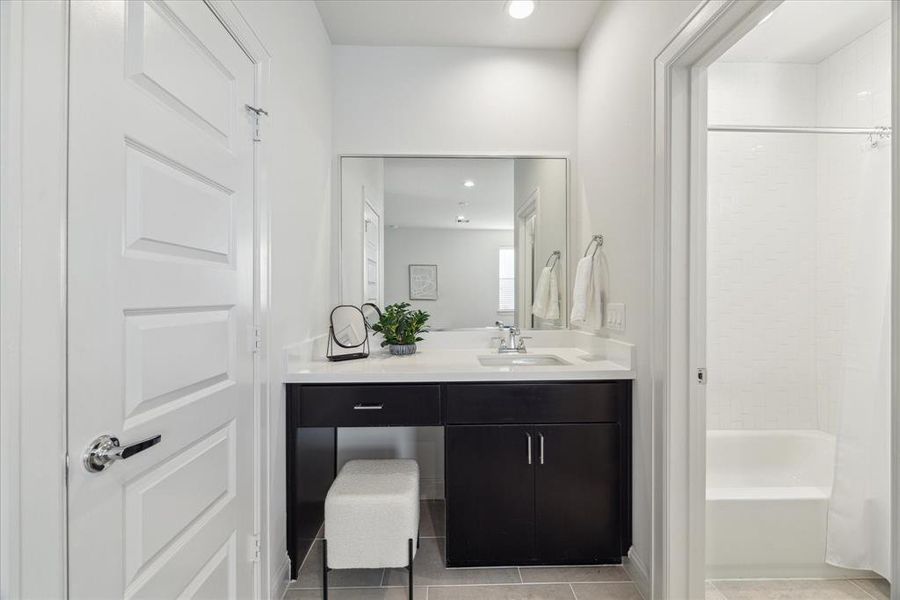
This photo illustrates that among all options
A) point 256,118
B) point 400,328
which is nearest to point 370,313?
point 400,328

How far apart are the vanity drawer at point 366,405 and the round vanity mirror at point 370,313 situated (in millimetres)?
Result: 672

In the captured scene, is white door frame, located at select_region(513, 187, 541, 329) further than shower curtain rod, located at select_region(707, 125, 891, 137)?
Yes

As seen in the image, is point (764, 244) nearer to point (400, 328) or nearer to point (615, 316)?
point (615, 316)

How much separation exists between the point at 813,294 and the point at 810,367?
40cm

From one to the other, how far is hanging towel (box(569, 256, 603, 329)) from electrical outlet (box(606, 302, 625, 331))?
4cm

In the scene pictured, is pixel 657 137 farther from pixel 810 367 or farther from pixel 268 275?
pixel 810 367

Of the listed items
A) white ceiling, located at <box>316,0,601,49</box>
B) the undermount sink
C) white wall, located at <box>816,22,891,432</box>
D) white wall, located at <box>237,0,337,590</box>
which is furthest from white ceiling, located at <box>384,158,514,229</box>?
white wall, located at <box>816,22,891,432</box>

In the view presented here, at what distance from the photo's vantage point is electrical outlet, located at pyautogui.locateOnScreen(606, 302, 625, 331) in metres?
1.88

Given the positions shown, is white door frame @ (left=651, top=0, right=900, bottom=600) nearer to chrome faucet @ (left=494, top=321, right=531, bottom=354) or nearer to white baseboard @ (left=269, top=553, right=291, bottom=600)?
chrome faucet @ (left=494, top=321, right=531, bottom=354)

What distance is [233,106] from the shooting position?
1304 millimetres

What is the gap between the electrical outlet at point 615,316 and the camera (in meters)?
1.88

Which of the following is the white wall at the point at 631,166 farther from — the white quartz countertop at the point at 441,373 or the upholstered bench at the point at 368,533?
the upholstered bench at the point at 368,533

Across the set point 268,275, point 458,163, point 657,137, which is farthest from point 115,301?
point 458,163

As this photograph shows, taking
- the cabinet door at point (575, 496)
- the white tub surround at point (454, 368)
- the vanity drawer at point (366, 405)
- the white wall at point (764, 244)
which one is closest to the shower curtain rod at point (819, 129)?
the white wall at point (764, 244)
